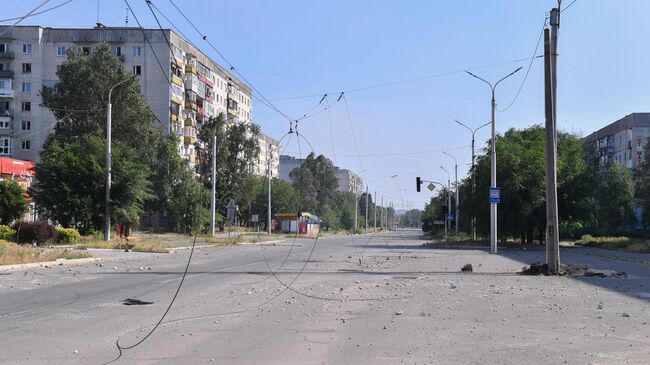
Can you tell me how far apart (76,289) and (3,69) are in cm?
8061

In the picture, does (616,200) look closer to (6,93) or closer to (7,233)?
(7,233)

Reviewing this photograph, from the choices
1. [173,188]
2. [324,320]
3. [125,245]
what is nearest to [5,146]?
[173,188]

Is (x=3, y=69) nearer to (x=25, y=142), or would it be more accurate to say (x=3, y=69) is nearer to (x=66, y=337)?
(x=25, y=142)

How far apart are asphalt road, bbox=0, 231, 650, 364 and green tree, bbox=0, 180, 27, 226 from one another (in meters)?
21.3

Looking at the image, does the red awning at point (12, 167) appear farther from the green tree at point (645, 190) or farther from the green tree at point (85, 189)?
the green tree at point (645, 190)

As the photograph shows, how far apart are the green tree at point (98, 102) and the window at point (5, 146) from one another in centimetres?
2309

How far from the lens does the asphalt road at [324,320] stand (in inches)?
320

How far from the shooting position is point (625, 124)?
313 ft

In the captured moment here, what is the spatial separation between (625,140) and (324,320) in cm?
9627

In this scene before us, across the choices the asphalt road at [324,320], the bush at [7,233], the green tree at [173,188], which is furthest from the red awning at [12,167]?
the asphalt road at [324,320]

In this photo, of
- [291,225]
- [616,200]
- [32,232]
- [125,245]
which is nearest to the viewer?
[32,232]

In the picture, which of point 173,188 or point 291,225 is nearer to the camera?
point 173,188

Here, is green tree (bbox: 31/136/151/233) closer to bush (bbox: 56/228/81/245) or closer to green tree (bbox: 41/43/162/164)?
bush (bbox: 56/228/81/245)

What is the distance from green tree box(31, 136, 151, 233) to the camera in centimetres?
A: 3925
